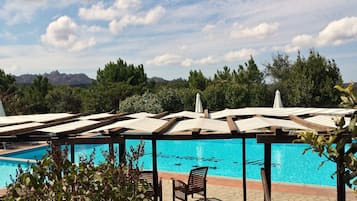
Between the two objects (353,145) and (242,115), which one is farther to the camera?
(242,115)

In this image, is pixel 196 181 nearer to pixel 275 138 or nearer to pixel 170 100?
pixel 275 138

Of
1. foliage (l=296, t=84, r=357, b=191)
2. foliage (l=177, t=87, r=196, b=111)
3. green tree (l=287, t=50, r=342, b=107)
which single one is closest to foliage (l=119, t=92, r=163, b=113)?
foliage (l=177, t=87, r=196, b=111)

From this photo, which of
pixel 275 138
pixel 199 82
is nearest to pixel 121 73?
pixel 199 82

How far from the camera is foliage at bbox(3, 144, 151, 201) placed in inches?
105

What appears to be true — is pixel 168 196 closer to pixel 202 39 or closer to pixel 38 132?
pixel 38 132

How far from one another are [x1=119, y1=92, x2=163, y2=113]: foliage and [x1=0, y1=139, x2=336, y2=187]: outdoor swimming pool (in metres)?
3.06

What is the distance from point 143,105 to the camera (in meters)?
20.3

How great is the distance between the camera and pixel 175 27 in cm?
1575

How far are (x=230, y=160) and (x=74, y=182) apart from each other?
1158 centimetres

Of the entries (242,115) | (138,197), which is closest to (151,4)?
Result: (242,115)

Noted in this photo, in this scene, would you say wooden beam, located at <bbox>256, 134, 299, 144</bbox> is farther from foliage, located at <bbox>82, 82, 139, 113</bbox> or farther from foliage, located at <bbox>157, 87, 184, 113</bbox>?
foliage, located at <bbox>82, 82, 139, 113</bbox>

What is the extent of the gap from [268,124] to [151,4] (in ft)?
31.2

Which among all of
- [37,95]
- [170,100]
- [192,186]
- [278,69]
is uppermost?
[278,69]

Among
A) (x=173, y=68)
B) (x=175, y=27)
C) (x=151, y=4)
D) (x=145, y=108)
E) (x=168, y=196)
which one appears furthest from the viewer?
(x=173, y=68)
